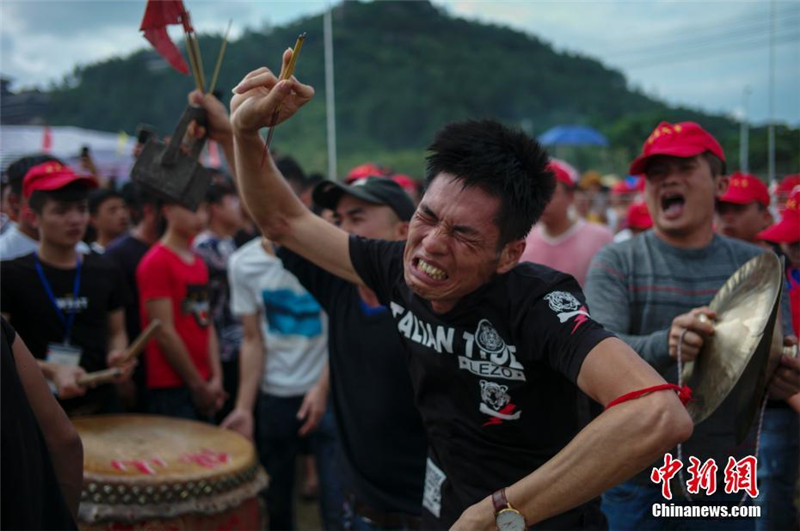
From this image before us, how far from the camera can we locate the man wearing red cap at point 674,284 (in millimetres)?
2652

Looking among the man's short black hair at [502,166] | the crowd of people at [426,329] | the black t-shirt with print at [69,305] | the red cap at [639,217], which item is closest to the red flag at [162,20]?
the crowd of people at [426,329]

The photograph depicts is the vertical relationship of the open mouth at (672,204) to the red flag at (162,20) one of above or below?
below

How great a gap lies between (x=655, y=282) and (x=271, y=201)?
1.61m

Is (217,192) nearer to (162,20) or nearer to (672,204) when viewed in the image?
(162,20)

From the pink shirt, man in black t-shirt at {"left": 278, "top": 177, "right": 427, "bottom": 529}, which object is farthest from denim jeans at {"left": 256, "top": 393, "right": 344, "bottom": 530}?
the pink shirt

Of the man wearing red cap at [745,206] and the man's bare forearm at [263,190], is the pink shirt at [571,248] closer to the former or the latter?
the man wearing red cap at [745,206]

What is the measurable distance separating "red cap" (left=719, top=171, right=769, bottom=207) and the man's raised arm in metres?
3.38

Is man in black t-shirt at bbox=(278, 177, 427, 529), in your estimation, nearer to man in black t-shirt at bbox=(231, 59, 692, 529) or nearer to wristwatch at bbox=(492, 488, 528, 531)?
man in black t-shirt at bbox=(231, 59, 692, 529)

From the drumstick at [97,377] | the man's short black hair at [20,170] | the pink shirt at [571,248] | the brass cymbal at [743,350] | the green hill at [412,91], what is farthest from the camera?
the green hill at [412,91]

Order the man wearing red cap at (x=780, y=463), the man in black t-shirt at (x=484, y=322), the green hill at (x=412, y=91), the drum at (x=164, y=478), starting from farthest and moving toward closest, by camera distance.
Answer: the green hill at (x=412, y=91) → the man wearing red cap at (x=780, y=463) → the drum at (x=164, y=478) → the man in black t-shirt at (x=484, y=322)

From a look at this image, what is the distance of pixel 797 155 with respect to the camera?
8570 millimetres

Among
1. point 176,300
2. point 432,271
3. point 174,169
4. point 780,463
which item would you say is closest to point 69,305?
point 176,300

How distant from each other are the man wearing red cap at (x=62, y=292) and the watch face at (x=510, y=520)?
255 cm

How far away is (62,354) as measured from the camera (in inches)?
149
